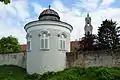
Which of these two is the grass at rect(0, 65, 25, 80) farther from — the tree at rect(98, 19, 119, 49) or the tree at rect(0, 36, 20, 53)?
the tree at rect(0, 36, 20, 53)

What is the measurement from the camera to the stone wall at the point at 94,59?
24.5m

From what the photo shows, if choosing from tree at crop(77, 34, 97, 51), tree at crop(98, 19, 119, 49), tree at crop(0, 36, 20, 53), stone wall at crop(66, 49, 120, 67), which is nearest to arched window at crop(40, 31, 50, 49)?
stone wall at crop(66, 49, 120, 67)

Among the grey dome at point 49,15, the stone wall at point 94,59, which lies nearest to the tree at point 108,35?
the stone wall at point 94,59

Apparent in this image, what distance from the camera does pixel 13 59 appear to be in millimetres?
32781

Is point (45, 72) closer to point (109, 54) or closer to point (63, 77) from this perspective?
point (63, 77)

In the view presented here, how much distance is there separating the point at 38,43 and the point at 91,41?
867 centimetres

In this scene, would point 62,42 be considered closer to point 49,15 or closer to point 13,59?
point 49,15

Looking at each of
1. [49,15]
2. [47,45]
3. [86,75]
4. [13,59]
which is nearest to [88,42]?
[49,15]

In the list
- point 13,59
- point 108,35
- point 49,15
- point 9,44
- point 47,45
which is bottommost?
point 13,59

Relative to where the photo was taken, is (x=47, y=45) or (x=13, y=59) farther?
(x=13, y=59)

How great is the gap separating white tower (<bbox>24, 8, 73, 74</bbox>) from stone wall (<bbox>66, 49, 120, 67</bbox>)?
2.87 ft

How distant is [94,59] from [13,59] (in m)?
11.2

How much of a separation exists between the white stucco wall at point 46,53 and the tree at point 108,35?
6.72m

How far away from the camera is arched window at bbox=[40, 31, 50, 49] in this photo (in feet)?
86.6
